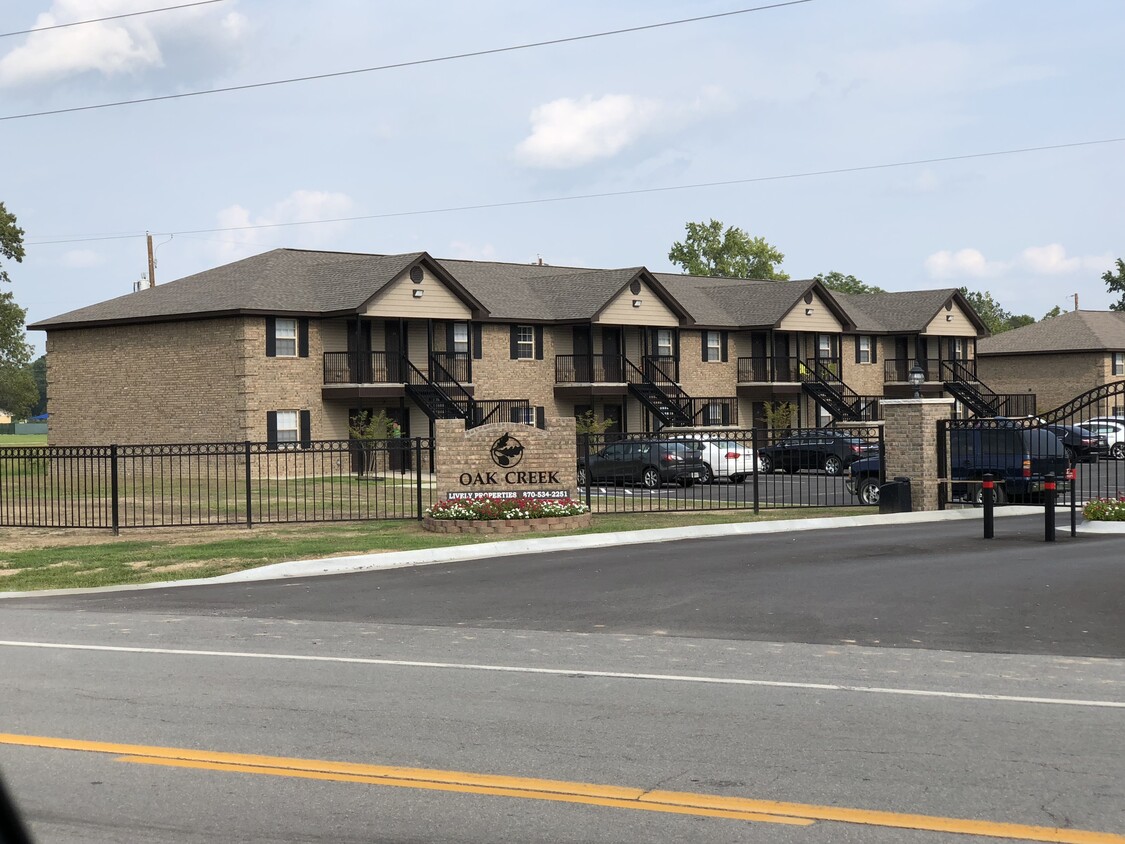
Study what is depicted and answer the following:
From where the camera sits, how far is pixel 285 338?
43.8m

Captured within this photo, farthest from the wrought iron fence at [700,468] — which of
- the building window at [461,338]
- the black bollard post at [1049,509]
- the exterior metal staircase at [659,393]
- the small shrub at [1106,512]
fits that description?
the building window at [461,338]

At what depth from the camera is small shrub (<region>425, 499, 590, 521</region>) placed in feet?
72.3

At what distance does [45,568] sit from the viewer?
18.3 meters

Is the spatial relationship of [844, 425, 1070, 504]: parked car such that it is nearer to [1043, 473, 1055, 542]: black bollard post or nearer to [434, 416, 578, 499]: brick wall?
[1043, 473, 1055, 542]: black bollard post

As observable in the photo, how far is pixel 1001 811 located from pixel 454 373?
42249mm

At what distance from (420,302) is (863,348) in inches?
1026

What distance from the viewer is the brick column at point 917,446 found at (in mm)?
25391

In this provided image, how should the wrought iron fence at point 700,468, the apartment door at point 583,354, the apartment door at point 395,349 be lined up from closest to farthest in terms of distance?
the wrought iron fence at point 700,468
the apartment door at point 395,349
the apartment door at point 583,354

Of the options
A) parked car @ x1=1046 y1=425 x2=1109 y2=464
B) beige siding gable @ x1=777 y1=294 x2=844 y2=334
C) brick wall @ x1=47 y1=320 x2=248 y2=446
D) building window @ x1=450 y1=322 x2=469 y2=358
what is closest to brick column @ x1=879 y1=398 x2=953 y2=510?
parked car @ x1=1046 y1=425 x2=1109 y2=464

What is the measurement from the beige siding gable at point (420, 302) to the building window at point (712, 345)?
1345 cm

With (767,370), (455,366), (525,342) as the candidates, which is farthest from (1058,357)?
(455,366)

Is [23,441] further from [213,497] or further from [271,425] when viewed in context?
[213,497]

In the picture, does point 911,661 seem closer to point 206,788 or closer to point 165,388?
point 206,788

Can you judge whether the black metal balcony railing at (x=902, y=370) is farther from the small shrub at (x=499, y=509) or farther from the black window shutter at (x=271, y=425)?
the small shrub at (x=499, y=509)
